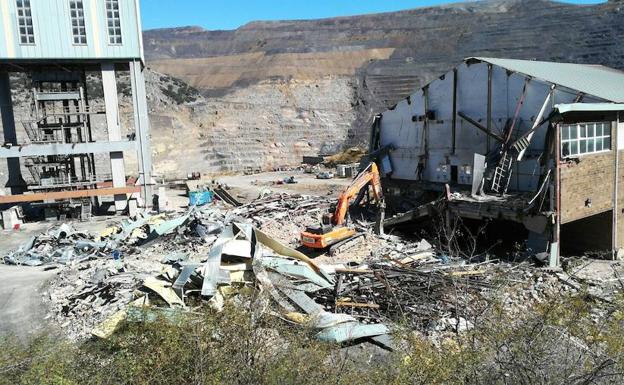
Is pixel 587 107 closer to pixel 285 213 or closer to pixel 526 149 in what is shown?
pixel 526 149

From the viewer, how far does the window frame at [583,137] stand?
16656mm

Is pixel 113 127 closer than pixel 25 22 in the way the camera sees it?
No

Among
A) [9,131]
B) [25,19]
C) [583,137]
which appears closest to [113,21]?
[25,19]

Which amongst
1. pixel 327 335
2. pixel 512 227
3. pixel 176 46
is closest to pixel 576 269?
pixel 512 227

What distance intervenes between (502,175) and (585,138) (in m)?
3.05

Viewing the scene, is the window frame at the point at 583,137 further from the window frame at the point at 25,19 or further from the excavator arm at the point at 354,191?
the window frame at the point at 25,19

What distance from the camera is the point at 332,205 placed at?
24375mm

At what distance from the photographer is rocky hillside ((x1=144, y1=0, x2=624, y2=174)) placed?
5541cm

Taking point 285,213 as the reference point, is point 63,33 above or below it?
above

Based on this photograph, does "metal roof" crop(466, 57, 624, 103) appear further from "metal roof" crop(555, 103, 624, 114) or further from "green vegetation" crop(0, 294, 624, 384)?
"green vegetation" crop(0, 294, 624, 384)

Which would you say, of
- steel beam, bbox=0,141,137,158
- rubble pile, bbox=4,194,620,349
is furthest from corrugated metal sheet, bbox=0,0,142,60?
rubble pile, bbox=4,194,620,349

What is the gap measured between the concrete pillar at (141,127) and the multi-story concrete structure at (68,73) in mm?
51

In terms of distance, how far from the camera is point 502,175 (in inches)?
763

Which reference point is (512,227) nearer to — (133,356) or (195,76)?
(133,356)
